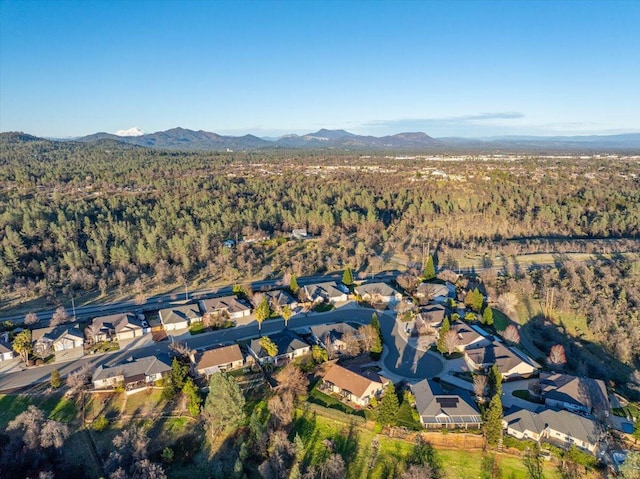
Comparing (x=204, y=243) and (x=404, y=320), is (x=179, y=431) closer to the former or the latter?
(x=404, y=320)

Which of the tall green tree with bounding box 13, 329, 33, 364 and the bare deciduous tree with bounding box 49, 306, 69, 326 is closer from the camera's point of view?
the tall green tree with bounding box 13, 329, 33, 364

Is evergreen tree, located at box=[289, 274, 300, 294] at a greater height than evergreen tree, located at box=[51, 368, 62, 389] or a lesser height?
greater

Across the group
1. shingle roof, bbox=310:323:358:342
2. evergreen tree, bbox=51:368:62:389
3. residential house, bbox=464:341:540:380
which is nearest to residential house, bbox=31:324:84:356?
evergreen tree, bbox=51:368:62:389

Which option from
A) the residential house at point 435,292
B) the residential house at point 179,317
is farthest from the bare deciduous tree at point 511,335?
the residential house at point 179,317

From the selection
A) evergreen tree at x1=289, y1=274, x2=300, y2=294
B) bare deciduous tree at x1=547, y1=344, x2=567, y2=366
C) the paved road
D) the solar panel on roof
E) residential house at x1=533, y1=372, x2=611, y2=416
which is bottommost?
bare deciduous tree at x1=547, y1=344, x2=567, y2=366

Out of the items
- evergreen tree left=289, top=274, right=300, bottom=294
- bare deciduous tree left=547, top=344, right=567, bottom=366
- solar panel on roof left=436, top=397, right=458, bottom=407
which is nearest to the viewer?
solar panel on roof left=436, top=397, right=458, bottom=407

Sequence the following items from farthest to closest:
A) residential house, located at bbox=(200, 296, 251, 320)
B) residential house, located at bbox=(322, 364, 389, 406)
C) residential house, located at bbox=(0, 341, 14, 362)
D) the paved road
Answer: the paved road
residential house, located at bbox=(200, 296, 251, 320)
residential house, located at bbox=(0, 341, 14, 362)
residential house, located at bbox=(322, 364, 389, 406)

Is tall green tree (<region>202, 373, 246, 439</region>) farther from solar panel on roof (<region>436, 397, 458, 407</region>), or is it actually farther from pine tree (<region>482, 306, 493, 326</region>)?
pine tree (<region>482, 306, 493, 326</region>)

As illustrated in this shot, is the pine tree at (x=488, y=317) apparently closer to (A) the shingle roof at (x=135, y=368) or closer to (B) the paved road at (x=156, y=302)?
(B) the paved road at (x=156, y=302)
